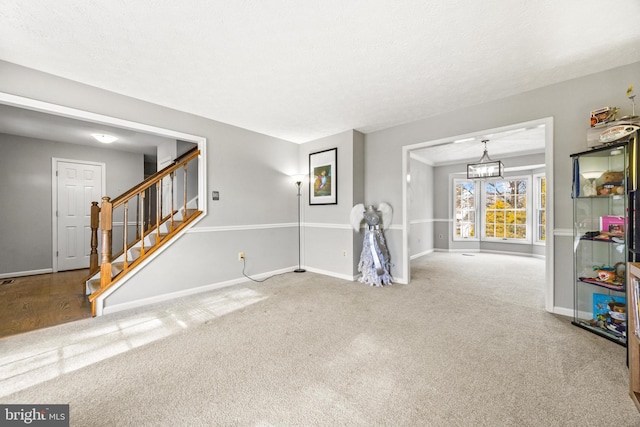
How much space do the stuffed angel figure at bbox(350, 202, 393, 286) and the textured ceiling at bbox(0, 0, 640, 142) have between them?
1614 mm

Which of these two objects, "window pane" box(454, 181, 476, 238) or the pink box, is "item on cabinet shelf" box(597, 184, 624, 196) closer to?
the pink box

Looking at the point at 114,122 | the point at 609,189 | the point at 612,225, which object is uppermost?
the point at 114,122

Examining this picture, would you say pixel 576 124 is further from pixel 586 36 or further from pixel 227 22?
pixel 227 22

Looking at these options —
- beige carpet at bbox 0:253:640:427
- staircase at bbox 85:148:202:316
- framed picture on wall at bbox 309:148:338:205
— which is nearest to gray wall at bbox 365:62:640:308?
beige carpet at bbox 0:253:640:427

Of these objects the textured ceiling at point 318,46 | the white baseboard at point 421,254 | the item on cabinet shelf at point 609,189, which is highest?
the textured ceiling at point 318,46

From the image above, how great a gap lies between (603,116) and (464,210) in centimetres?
489

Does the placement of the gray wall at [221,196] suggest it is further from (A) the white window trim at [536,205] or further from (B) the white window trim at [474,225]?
(A) the white window trim at [536,205]

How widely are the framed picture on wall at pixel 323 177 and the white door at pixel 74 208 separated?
426cm

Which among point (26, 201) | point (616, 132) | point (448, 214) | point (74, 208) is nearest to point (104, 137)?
point (74, 208)

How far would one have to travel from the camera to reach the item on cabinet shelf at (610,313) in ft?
6.97

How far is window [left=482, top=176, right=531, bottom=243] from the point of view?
6.25m

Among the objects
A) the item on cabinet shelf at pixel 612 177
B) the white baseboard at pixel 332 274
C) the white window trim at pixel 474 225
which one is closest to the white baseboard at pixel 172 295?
the white baseboard at pixel 332 274

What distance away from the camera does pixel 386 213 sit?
12.9ft

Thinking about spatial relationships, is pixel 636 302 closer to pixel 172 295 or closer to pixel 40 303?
pixel 172 295
